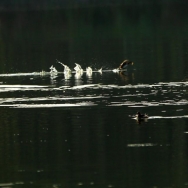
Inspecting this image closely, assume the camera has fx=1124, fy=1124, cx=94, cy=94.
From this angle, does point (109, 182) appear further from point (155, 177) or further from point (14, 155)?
point (14, 155)

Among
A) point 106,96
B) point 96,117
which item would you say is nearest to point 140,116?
point 96,117

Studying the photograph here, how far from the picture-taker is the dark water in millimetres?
25312

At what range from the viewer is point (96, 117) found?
112 feet

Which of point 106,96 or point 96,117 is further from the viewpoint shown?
point 106,96

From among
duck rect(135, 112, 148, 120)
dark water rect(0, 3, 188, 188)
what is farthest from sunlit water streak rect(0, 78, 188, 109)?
→ duck rect(135, 112, 148, 120)

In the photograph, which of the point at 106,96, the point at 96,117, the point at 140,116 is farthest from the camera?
the point at 106,96

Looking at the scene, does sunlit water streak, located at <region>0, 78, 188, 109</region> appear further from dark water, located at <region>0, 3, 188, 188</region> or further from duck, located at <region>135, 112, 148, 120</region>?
duck, located at <region>135, 112, 148, 120</region>

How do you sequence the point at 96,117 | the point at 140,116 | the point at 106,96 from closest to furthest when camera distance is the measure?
1. the point at 140,116
2. the point at 96,117
3. the point at 106,96

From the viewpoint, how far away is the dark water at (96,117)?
2531 centimetres

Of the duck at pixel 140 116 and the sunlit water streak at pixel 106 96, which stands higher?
the sunlit water streak at pixel 106 96

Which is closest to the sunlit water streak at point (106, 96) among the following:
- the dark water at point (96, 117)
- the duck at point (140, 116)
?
the dark water at point (96, 117)

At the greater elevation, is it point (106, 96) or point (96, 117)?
point (106, 96)

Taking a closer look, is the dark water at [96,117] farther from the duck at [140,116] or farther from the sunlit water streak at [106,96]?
the duck at [140,116]

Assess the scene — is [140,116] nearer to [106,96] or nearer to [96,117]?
[96,117]
